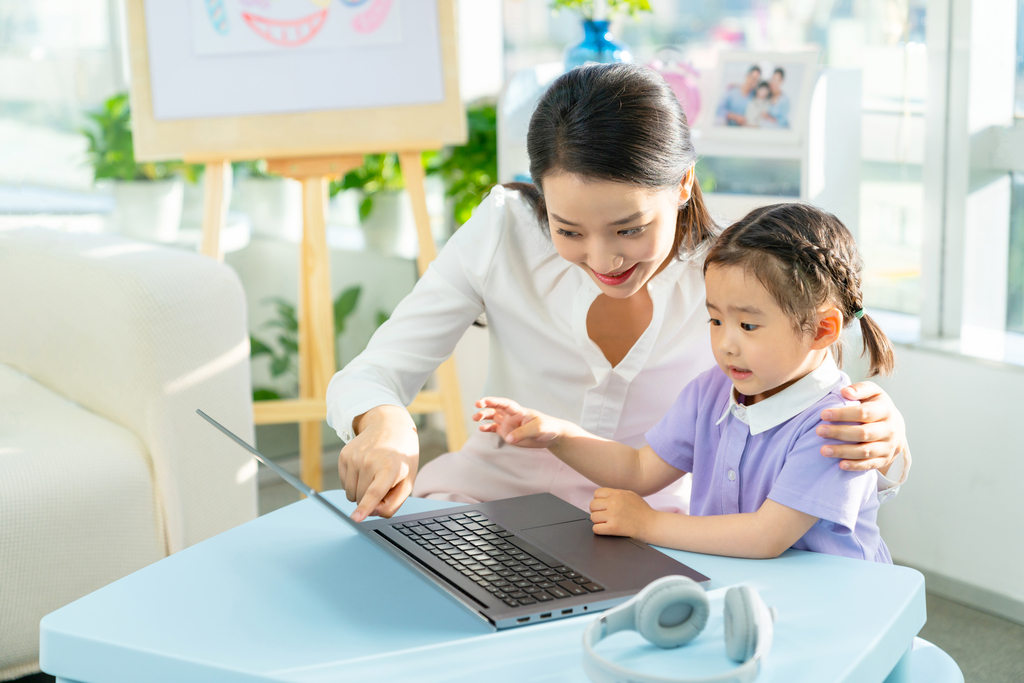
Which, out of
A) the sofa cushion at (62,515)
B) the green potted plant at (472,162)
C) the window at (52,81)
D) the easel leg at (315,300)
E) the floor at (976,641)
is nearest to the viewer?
the sofa cushion at (62,515)

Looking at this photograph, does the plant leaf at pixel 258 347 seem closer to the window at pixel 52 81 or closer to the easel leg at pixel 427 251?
the window at pixel 52 81

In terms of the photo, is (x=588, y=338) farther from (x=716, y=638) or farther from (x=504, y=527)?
(x=716, y=638)

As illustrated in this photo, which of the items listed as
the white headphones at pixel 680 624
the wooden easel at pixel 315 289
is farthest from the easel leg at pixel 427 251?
the white headphones at pixel 680 624

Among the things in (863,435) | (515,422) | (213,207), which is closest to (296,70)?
(213,207)

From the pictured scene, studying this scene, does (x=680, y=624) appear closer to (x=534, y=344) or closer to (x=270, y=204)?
(x=534, y=344)

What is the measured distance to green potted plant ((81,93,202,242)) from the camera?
2.48 m

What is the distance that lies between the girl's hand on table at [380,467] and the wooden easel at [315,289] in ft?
3.66

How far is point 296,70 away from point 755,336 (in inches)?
55.0

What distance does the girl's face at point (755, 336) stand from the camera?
904 millimetres

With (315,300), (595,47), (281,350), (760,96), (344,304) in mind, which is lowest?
(281,350)

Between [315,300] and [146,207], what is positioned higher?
[146,207]

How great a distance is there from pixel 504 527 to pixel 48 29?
83.5 inches

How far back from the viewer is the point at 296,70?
6.58 feet

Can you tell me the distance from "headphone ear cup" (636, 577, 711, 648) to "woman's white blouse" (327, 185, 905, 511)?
0.50m
